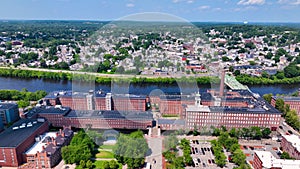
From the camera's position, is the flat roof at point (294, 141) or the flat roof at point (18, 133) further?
the flat roof at point (294, 141)

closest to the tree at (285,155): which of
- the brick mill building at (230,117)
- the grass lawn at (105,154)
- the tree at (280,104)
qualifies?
the brick mill building at (230,117)

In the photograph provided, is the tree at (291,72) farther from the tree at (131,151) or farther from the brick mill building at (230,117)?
the tree at (131,151)

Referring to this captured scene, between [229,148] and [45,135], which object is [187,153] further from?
[45,135]

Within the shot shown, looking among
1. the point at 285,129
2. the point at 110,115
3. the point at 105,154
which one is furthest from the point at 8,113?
the point at 285,129

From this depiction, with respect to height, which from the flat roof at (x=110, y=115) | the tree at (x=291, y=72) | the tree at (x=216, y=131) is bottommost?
the tree at (x=216, y=131)

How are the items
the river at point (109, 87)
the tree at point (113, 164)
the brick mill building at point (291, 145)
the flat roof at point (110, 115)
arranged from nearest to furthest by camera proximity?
the tree at point (113, 164)
the brick mill building at point (291, 145)
the flat roof at point (110, 115)
the river at point (109, 87)

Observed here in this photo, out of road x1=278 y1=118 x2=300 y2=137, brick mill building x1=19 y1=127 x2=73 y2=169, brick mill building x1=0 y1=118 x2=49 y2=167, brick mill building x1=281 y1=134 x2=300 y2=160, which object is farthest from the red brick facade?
brick mill building x1=0 y1=118 x2=49 y2=167

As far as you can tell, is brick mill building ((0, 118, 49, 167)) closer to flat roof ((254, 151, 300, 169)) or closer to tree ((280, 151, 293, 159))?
flat roof ((254, 151, 300, 169))
